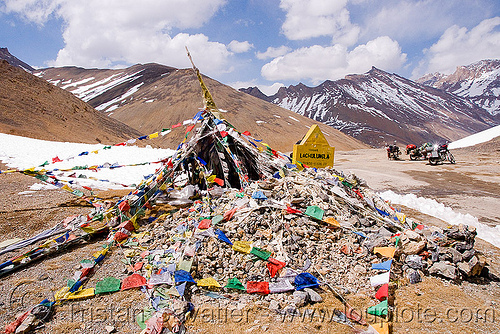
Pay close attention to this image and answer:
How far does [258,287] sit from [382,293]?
1248mm

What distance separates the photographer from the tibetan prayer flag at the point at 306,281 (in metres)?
2.89

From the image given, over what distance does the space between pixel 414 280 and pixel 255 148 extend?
137 inches

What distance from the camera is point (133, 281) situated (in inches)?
118

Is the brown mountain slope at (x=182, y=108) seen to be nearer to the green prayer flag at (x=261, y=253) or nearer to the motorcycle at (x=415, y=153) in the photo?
the motorcycle at (x=415, y=153)

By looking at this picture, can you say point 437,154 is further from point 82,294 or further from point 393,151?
point 82,294

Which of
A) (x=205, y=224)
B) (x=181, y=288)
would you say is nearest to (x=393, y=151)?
(x=205, y=224)

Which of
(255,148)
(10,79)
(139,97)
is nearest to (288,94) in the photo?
(139,97)

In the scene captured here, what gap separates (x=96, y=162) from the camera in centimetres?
891

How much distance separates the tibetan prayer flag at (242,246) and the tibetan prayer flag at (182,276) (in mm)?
614

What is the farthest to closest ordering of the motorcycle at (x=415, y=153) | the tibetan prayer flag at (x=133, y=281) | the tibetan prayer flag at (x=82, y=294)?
the motorcycle at (x=415, y=153), the tibetan prayer flag at (x=133, y=281), the tibetan prayer flag at (x=82, y=294)

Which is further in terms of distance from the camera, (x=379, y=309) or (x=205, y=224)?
(x=205, y=224)

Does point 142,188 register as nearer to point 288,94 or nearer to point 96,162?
point 96,162

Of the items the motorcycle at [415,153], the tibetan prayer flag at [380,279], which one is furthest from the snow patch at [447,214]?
A: the motorcycle at [415,153]

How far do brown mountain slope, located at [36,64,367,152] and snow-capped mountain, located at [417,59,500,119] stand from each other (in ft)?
325
